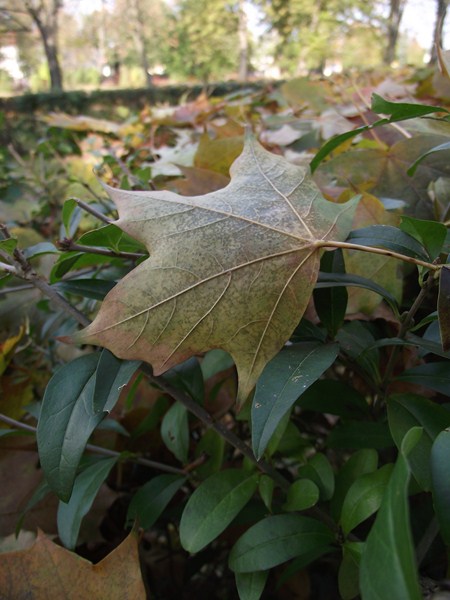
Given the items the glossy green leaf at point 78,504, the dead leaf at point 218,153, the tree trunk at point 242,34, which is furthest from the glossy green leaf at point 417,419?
the tree trunk at point 242,34

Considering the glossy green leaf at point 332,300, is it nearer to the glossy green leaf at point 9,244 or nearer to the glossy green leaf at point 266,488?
the glossy green leaf at point 266,488

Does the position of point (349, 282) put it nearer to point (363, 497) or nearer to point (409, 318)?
point (409, 318)

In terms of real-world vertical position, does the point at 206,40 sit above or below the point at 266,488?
above

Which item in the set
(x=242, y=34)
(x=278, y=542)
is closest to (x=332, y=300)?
(x=278, y=542)

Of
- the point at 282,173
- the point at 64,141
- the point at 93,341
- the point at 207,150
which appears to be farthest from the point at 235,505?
the point at 64,141

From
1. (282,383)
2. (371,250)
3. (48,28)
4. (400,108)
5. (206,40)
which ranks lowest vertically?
(282,383)

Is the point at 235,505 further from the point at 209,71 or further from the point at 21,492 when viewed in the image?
the point at 209,71

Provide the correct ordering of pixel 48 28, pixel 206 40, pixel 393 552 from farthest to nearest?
pixel 206 40 → pixel 48 28 → pixel 393 552
